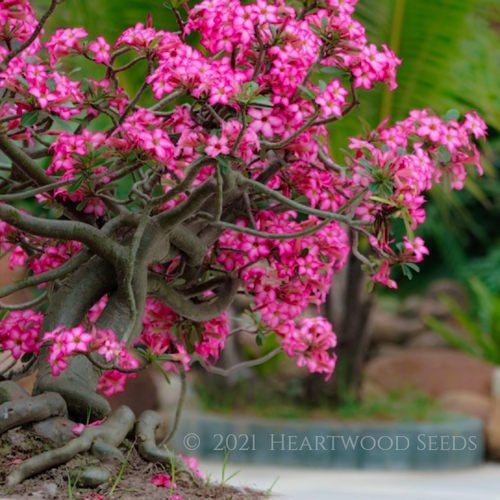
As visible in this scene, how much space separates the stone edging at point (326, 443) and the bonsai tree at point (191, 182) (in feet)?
9.31

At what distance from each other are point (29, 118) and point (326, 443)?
3.46 m

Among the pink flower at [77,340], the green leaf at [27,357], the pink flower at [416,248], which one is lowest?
the green leaf at [27,357]

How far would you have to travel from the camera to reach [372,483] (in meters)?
4.18

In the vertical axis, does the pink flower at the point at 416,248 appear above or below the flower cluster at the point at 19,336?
above

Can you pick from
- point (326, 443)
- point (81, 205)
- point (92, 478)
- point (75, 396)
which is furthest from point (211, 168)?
point (326, 443)

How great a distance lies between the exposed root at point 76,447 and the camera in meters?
1.52

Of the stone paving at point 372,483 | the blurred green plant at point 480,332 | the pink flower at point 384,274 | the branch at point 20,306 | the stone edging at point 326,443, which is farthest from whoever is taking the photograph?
the blurred green plant at point 480,332

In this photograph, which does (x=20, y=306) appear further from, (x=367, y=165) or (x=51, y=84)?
(x=367, y=165)

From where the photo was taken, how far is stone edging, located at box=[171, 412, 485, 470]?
466 centimetres

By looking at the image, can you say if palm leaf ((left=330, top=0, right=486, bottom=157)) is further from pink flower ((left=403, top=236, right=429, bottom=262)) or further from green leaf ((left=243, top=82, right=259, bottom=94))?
green leaf ((left=243, top=82, right=259, bottom=94))

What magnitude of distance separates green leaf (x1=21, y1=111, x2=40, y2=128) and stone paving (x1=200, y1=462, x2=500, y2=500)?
7.01ft

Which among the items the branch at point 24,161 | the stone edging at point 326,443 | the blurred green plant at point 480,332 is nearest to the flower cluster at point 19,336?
the branch at point 24,161

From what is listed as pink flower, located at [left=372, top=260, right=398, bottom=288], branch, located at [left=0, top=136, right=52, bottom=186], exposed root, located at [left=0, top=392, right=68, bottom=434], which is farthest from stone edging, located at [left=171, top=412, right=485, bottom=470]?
branch, located at [left=0, top=136, right=52, bottom=186]

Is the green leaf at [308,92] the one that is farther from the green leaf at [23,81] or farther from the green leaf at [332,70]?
the green leaf at [23,81]
